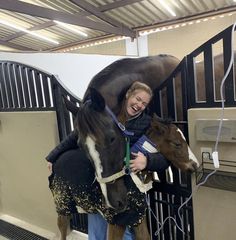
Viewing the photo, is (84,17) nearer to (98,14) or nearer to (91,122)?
(98,14)

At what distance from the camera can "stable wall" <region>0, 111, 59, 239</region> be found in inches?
72.5

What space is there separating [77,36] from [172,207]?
533 centimetres

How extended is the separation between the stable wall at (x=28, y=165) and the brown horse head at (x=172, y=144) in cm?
86

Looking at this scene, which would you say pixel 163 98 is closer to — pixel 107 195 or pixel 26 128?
pixel 107 195

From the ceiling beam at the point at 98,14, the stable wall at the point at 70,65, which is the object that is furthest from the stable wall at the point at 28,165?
the ceiling beam at the point at 98,14

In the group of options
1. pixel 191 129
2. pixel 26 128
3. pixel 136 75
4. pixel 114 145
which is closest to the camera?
pixel 114 145

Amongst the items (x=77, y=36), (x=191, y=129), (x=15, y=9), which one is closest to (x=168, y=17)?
(x=77, y=36)

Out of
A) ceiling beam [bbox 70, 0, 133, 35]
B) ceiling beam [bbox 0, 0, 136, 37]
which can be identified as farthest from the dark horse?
ceiling beam [bbox 70, 0, 133, 35]

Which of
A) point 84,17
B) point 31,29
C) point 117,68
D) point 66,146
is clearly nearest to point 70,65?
point 84,17

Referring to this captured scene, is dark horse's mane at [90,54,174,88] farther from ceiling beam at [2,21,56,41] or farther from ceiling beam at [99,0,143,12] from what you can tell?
ceiling beam at [2,21,56,41]

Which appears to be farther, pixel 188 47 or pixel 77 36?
pixel 77 36

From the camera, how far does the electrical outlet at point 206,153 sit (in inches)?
43.8

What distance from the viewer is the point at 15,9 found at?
324cm

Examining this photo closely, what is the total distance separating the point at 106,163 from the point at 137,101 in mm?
270
